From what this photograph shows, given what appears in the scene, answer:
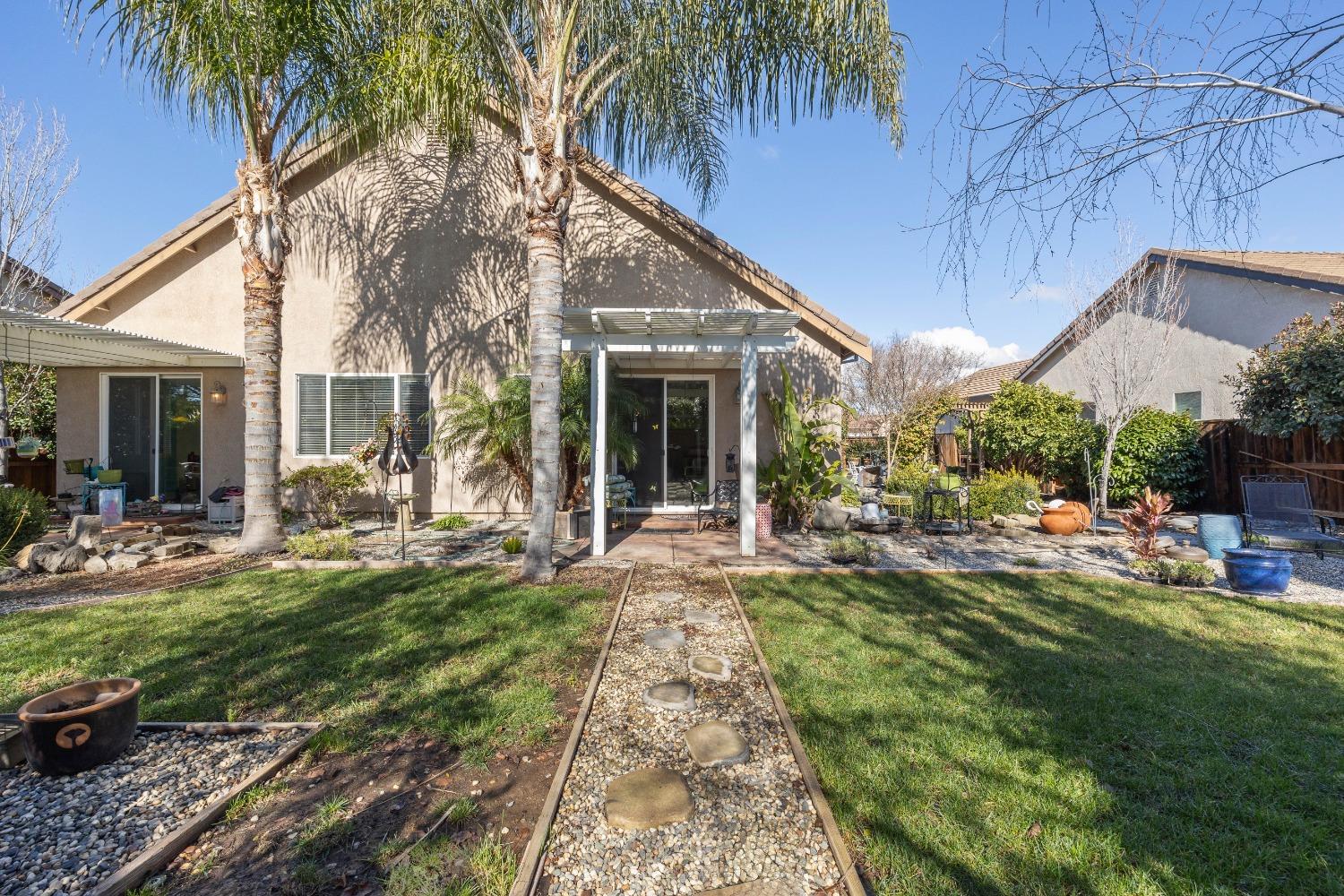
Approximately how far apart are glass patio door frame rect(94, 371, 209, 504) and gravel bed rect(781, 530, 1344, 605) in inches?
430

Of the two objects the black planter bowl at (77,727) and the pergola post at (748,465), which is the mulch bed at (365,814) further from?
the pergola post at (748,465)

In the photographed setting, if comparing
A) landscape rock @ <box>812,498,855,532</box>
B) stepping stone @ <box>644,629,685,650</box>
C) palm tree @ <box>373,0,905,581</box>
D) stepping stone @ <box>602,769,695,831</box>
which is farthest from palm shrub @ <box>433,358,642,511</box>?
stepping stone @ <box>602,769,695,831</box>

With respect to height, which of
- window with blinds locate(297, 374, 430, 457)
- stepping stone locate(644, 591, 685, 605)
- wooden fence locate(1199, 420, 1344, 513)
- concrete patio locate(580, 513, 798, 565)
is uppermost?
window with blinds locate(297, 374, 430, 457)

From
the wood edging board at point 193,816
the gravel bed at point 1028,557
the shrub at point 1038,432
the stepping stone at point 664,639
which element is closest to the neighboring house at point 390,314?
the gravel bed at point 1028,557

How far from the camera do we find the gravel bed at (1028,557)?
6.52 meters

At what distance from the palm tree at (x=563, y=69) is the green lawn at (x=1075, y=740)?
3806 mm

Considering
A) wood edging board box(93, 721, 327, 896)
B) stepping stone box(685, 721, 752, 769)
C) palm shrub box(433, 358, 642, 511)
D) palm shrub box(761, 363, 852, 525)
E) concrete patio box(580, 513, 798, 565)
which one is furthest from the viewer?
palm shrub box(761, 363, 852, 525)

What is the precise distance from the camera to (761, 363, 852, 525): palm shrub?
9.34 metres

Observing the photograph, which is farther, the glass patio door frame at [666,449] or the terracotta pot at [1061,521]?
the glass patio door frame at [666,449]

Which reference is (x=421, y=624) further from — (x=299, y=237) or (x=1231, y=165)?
(x=299, y=237)

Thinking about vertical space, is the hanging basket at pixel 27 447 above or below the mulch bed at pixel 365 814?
above

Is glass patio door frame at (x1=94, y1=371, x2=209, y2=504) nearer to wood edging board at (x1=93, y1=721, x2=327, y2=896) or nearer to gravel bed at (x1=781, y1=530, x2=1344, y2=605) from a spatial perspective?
wood edging board at (x1=93, y1=721, x2=327, y2=896)

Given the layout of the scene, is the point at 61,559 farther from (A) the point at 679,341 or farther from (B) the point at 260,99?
(A) the point at 679,341

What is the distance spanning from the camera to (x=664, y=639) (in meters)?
4.62
